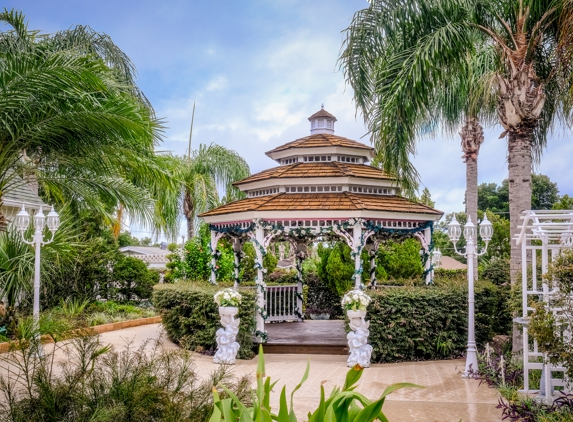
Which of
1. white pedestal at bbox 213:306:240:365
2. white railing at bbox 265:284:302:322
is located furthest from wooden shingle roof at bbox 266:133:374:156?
white pedestal at bbox 213:306:240:365

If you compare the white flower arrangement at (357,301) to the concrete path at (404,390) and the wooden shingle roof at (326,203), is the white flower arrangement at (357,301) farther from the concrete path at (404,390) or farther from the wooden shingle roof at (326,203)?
the wooden shingle roof at (326,203)

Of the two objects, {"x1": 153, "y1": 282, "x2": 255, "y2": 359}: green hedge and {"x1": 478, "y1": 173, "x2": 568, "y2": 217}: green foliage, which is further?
{"x1": 478, "y1": 173, "x2": 568, "y2": 217}: green foliage

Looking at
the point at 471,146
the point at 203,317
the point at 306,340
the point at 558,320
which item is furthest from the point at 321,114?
the point at 558,320

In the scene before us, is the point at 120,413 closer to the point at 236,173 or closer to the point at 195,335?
the point at 195,335

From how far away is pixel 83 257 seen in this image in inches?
656

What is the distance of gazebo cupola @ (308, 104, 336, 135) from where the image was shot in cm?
1591

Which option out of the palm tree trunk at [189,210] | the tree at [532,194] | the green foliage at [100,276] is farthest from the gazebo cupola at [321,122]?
the tree at [532,194]

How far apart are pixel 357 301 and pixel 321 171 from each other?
3.88 meters

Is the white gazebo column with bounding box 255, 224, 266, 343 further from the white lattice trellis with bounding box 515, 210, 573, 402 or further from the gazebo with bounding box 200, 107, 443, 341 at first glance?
the white lattice trellis with bounding box 515, 210, 573, 402

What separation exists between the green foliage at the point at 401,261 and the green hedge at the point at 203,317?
851 cm

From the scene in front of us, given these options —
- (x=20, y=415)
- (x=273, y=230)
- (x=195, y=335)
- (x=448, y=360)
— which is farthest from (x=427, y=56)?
(x=20, y=415)

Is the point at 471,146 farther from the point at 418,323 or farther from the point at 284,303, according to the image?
the point at 418,323

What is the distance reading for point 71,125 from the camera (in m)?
8.62

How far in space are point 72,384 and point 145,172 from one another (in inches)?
269
